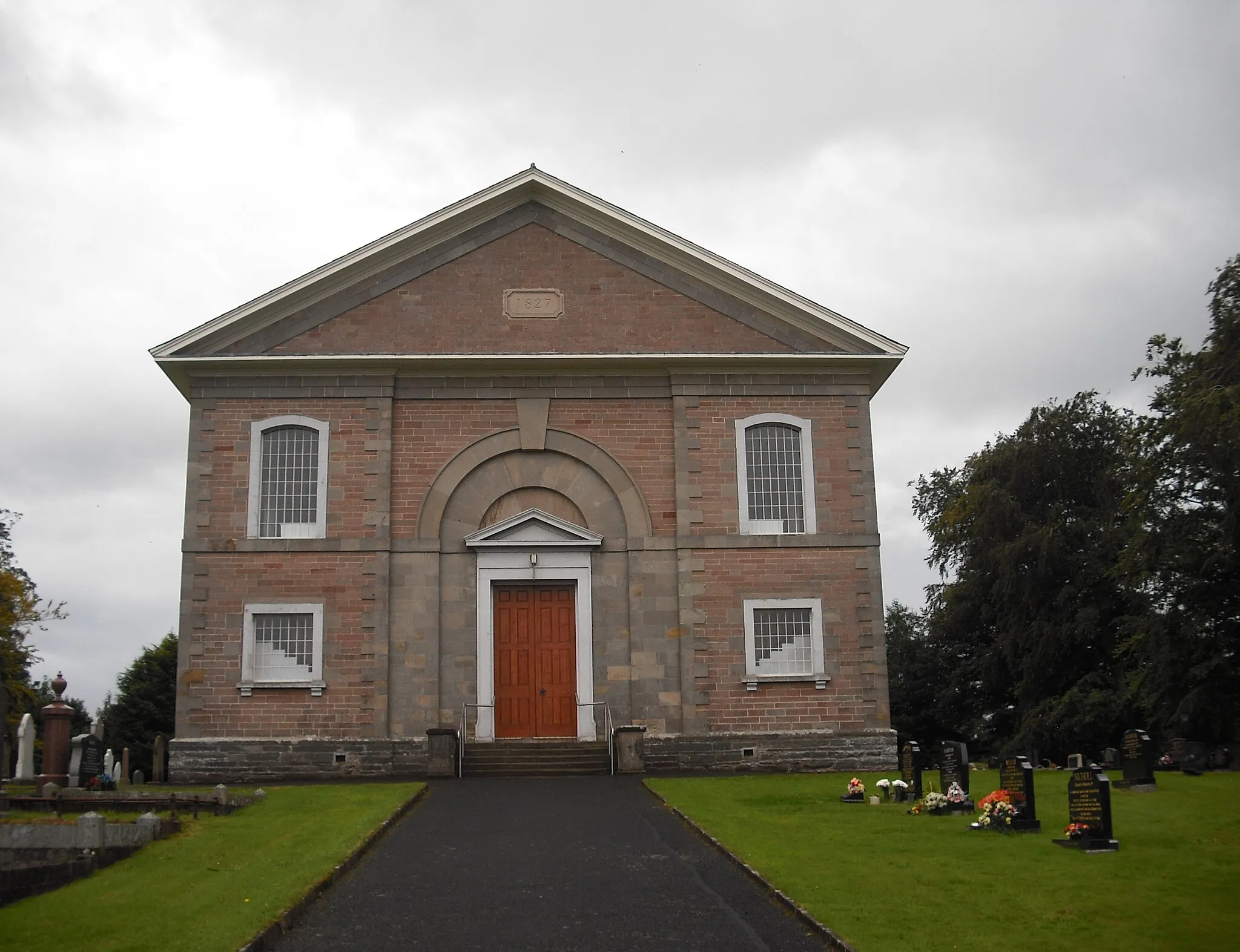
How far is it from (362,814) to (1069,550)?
25.5 m

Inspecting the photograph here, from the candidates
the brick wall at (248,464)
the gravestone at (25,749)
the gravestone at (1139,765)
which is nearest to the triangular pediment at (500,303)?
the brick wall at (248,464)

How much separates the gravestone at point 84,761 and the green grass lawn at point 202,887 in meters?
4.72

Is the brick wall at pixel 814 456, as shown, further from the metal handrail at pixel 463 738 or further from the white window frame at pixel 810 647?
the metal handrail at pixel 463 738

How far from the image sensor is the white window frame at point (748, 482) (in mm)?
23312

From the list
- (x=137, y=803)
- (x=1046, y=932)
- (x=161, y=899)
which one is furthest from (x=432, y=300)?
(x=1046, y=932)

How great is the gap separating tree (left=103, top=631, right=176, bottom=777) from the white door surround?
76.2 ft

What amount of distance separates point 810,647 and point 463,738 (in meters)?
6.39

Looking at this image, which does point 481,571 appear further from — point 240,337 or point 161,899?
point 161,899

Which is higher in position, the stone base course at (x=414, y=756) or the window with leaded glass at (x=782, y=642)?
the window with leaded glass at (x=782, y=642)

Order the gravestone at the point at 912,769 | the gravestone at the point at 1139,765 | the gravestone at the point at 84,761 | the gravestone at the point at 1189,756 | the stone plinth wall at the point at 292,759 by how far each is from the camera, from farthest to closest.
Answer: the stone plinth wall at the point at 292,759 < the gravestone at the point at 1189,756 < the gravestone at the point at 84,761 < the gravestone at the point at 1139,765 < the gravestone at the point at 912,769

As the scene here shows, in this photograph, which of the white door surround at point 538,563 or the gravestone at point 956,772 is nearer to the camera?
the gravestone at point 956,772

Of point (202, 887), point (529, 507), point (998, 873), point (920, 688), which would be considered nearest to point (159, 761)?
point (529, 507)

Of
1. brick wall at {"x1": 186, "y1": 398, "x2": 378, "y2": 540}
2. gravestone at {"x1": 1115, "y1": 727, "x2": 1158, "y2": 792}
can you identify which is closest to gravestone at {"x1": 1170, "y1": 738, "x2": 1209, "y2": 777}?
gravestone at {"x1": 1115, "y1": 727, "x2": 1158, "y2": 792}

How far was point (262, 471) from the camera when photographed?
23.1m
